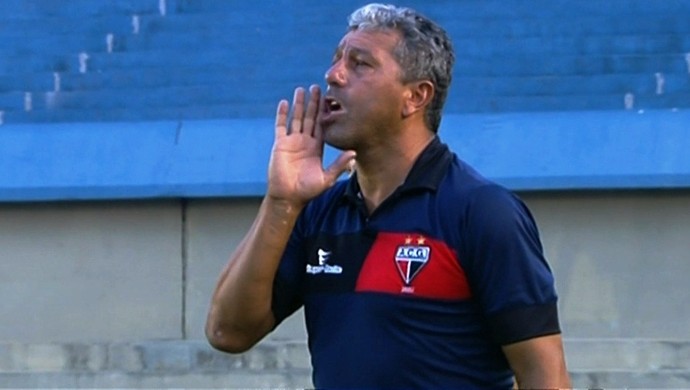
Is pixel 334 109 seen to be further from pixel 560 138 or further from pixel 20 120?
pixel 20 120

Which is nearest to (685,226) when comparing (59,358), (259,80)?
(259,80)

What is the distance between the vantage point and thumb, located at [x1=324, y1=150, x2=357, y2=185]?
2.62 meters

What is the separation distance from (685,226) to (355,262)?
15.1ft

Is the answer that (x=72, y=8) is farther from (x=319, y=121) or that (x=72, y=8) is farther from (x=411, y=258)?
(x=411, y=258)

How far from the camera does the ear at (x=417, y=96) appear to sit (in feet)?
8.61

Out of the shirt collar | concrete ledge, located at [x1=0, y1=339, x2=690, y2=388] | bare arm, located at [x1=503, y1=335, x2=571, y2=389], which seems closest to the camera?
bare arm, located at [x1=503, y1=335, x2=571, y2=389]

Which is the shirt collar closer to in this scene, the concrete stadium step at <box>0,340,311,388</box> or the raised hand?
the raised hand

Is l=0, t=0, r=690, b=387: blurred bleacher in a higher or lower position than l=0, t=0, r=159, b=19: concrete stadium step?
lower

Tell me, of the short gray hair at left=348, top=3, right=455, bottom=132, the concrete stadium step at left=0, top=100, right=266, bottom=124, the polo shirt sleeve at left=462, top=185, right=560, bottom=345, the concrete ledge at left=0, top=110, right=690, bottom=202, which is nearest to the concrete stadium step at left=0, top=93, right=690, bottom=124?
the concrete stadium step at left=0, top=100, right=266, bottom=124

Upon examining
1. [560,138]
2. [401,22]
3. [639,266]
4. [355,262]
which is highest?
[401,22]

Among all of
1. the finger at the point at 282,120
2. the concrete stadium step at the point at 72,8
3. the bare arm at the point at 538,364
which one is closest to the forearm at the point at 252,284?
the finger at the point at 282,120

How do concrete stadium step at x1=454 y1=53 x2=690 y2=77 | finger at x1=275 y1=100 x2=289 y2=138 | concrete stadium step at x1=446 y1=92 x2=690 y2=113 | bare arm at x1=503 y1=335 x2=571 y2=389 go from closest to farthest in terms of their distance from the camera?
bare arm at x1=503 y1=335 x2=571 y2=389 → finger at x1=275 y1=100 x2=289 y2=138 → concrete stadium step at x1=446 y1=92 x2=690 y2=113 → concrete stadium step at x1=454 y1=53 x2=690 y2=77

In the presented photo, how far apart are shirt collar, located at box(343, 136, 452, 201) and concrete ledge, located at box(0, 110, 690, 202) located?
4059 millimetres

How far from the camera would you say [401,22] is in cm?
264
